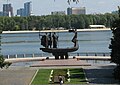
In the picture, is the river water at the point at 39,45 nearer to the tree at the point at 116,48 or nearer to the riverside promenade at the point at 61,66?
the riverside promenade at the point at 61,66

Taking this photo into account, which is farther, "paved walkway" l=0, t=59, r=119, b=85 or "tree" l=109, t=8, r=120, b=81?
"tree" l=109, t=8, r=120, b=81

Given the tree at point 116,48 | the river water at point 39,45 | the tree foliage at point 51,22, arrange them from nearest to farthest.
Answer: the tree at point 116,48
the river water at point 39,45
the tree foliage at point 51,22

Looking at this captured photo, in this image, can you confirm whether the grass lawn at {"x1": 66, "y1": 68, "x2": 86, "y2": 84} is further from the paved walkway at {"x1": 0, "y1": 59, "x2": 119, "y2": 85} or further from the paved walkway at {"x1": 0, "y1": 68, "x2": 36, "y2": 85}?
the paved walkway at {"x1": 0, "y1": 68, "x2": 36, "y2": 85}

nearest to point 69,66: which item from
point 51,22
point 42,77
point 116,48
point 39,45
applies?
point 42,77

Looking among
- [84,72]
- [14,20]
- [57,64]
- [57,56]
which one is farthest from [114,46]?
[14,20]

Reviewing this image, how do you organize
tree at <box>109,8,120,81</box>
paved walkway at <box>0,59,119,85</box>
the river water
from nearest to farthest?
paved walkway at <box>0,59,119,85</box> < tree at <box>109,8,120,81</box> < the river water

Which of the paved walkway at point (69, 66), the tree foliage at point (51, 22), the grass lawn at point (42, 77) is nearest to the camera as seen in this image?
the paved walkway at point (69, 66)

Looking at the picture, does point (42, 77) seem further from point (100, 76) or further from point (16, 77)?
point (100, 76)

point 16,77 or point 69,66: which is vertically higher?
point 16,77

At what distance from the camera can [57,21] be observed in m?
168

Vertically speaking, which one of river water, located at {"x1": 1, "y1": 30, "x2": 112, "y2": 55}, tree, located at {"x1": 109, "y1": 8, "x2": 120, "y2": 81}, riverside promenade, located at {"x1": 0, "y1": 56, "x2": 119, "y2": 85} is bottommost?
river water, located at {"x1": 1, "y1": 30, "x2": 112, "y2": 55}

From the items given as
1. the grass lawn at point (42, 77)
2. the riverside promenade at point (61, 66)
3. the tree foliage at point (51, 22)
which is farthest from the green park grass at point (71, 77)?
the tree foliage at point (51, 22)

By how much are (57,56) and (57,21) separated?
12662cm

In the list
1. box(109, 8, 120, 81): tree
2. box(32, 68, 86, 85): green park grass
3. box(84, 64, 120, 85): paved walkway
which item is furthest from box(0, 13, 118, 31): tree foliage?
box(109, 8, 120, 81): tree
